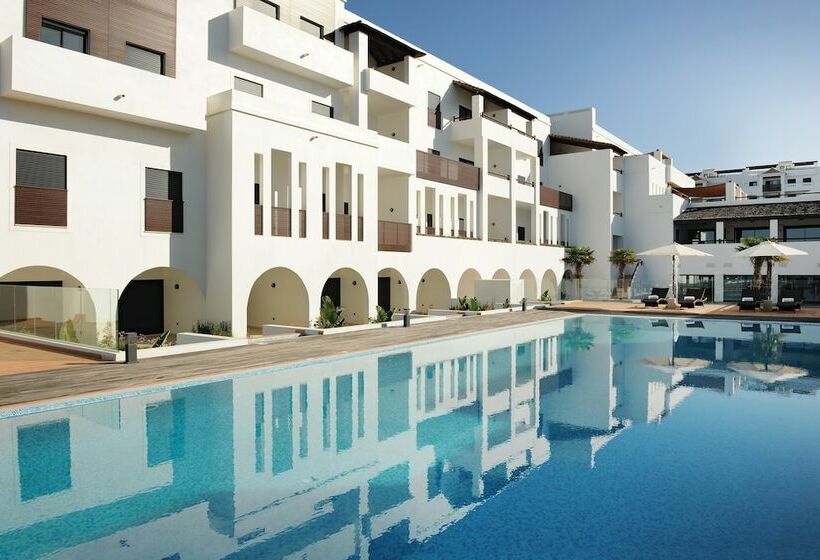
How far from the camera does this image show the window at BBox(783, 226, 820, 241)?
139 ft

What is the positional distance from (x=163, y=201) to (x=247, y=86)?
5.85 m

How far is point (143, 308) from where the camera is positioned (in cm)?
2081

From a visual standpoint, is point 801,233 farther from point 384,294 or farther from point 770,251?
point 384,294

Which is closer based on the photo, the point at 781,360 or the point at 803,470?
the point at 803,470

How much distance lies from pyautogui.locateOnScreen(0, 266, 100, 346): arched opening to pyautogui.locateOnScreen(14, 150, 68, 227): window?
188cm


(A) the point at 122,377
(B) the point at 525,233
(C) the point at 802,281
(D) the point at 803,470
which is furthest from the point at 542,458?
(C) the point at 802,281

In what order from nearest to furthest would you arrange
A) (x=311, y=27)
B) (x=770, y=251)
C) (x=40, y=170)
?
1. (x=40, y=170)
2. (x=311, y=27)
3. (x=770, y=251)

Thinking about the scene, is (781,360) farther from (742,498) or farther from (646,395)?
(742,498)

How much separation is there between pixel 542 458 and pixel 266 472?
4115 mm

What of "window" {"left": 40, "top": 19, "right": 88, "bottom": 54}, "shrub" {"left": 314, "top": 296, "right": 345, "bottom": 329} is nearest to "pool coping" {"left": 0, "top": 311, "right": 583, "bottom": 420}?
"shrub" {"left": 314, "top": 296, "right": 345, "bottom": 329}

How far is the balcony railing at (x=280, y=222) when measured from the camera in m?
20.3

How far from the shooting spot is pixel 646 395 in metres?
13.2

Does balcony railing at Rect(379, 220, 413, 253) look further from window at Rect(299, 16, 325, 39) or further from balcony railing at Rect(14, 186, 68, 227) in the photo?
balcony railing at Rect(14, 186, 68, 227)

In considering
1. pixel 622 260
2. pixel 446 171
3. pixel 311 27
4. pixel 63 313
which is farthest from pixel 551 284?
pixel 63 313
